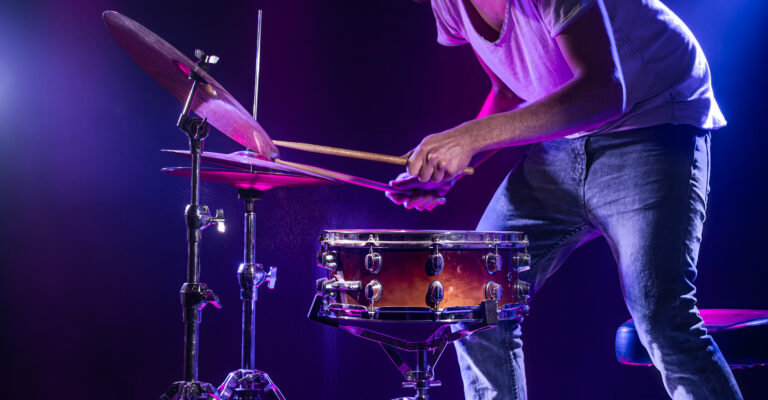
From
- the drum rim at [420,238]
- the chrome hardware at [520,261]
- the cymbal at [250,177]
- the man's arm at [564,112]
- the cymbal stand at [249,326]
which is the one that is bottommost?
the cymbal stand at [249,326]

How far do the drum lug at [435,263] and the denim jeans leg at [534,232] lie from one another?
1.37 feet

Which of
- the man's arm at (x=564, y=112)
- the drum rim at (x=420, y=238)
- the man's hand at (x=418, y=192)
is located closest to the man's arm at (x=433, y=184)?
the man's hand at (x=418, y=192)

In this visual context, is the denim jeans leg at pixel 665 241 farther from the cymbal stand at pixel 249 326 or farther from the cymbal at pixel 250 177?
the cymbal stand at pixel 249 326

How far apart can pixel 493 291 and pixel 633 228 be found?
0.39 meters

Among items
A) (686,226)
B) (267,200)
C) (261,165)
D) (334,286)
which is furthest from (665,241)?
(267,200)

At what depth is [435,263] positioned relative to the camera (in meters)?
1.43

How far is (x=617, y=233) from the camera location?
1.55 m

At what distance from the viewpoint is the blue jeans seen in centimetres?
139

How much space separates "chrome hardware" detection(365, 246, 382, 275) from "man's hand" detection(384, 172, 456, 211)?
1.50ft

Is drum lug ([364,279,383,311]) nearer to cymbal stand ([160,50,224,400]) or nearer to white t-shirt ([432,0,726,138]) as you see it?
cymbal stand ([160,50,224,400])

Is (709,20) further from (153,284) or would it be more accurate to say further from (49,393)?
(49,393)

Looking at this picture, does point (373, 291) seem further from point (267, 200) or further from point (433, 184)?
point (267, 200)

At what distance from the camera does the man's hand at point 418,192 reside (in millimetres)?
1879

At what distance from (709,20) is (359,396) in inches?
87.4
